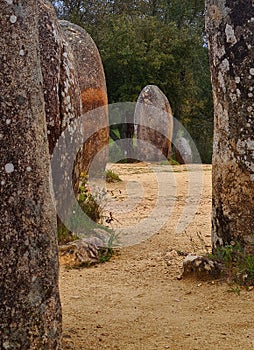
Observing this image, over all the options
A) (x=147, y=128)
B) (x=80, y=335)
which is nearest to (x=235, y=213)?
(x=80, y=335)

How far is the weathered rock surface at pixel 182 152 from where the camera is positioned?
16344mm

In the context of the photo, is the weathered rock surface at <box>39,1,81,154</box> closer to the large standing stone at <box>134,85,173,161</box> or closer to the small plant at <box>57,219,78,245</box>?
the small plant at <box>57,219,78,245</box>

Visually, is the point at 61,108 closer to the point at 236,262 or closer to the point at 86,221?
the point at 86,221

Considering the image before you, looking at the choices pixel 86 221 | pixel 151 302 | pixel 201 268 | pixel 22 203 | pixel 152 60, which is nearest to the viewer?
A: pixel 22 203

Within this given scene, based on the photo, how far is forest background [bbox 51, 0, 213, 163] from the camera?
2036 cm

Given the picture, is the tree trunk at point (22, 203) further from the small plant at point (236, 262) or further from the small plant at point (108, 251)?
the small plant at point (108, 251)

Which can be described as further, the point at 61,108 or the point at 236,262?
the point at 61,108

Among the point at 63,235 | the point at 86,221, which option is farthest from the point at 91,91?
the point at 63,235

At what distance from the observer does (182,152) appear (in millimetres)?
16531

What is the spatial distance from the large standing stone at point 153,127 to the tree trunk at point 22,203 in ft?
42.8

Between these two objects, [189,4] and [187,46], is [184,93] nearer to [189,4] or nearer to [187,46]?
[187,46]

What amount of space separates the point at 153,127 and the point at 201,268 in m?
11.7

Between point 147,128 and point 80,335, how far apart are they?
12.9 m

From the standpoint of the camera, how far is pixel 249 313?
3244 mm
